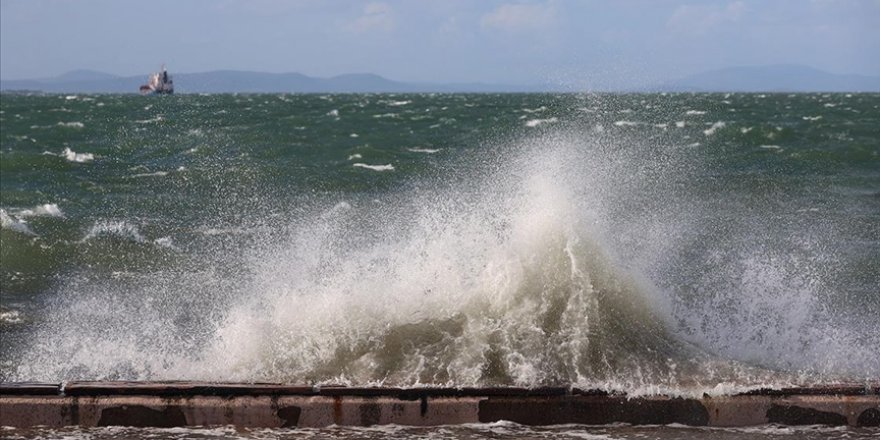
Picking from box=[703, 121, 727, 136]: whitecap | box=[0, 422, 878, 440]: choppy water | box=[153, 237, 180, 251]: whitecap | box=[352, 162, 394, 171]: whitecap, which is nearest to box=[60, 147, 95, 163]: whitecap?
box=[352, 162, 394, 171]: whitecap

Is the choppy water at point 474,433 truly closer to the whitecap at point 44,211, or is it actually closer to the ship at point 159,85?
the whitecap at point 44,211

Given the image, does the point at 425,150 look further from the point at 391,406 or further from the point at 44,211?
the point at 391,406

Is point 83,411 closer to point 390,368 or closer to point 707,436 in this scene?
→ point 390,368

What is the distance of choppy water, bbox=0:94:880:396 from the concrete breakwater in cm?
22

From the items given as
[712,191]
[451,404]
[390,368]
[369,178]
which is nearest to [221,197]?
[369,178]

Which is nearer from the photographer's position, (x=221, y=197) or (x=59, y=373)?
(x=59, y=373)

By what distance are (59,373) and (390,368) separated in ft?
7.51

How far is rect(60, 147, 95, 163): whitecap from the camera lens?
2559 centimetres

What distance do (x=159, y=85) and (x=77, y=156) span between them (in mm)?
93423

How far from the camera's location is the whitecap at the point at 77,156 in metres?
25.6

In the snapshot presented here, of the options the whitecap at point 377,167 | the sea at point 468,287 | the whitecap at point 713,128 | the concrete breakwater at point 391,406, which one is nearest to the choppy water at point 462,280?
the sea at point 468,287

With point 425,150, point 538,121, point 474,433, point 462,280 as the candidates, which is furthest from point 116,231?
A: point 538,121

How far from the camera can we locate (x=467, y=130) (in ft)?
116

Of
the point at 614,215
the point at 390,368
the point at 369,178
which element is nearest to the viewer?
the point at 390,368
